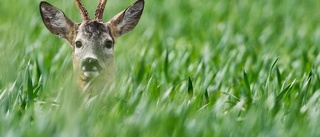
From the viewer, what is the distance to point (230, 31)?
7762mm

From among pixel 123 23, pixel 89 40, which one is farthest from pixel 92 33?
pixel 123 23

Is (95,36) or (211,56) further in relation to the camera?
(211,56)

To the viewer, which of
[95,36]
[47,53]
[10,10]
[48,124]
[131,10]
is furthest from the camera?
[10,10]

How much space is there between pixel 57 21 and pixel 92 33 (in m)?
0.21

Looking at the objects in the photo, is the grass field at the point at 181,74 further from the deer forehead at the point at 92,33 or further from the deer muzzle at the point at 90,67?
the deer forehead at the point at 92,33

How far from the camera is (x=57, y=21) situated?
4.97m

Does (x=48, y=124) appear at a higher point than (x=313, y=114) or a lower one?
higher

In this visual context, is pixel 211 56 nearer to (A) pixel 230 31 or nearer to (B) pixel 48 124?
(A) pixel 230 31

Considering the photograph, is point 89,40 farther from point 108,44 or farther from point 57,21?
point 57,21

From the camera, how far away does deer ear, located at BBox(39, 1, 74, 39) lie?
4.96 meters

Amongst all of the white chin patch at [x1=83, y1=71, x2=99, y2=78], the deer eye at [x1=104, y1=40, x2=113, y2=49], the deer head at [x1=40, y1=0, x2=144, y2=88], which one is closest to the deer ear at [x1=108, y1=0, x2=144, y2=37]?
the deer head at [x1=40, y1=0, x2=144, y2=88]

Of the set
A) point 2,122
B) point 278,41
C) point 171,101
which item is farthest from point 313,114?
point 278,41

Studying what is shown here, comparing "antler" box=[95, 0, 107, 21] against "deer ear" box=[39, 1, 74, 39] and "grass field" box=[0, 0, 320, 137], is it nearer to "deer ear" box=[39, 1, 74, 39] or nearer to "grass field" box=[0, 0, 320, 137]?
"deer ear" box=[39, 1, 74, 39]

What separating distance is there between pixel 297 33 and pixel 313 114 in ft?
8.98
